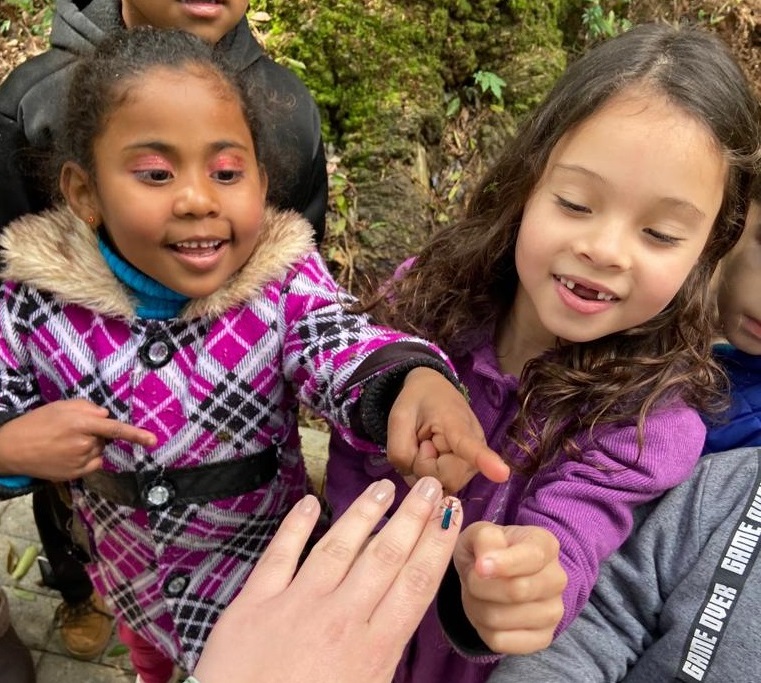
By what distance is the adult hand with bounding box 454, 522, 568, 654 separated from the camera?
121 cm

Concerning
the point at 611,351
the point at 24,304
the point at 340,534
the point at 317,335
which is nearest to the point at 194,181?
the point at 317,335

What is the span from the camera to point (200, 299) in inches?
63.0

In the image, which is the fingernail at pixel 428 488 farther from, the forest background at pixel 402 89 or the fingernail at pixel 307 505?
the forest background at pixel 402 89

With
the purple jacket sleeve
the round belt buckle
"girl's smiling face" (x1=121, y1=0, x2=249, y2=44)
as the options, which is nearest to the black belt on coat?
the round belt buckle

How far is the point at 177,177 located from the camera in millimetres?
1428

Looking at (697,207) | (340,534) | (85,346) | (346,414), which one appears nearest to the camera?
(340,534)

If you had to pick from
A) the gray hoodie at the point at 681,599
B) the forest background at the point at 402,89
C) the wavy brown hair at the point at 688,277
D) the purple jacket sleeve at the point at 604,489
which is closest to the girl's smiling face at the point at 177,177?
the wavy brown hair at the point at 688,277

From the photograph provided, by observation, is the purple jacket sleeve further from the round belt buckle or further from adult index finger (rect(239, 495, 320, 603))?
the round belt buckle

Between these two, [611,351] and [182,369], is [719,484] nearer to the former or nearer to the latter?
[611,351]

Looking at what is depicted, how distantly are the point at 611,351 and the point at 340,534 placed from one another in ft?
2.72

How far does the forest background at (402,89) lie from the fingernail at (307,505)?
95.6 inches

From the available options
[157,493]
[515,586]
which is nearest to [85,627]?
[157,493]

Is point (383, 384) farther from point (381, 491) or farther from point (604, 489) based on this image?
point (604, 489)

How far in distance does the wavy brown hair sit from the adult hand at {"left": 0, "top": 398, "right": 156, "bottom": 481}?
2.77 ft
